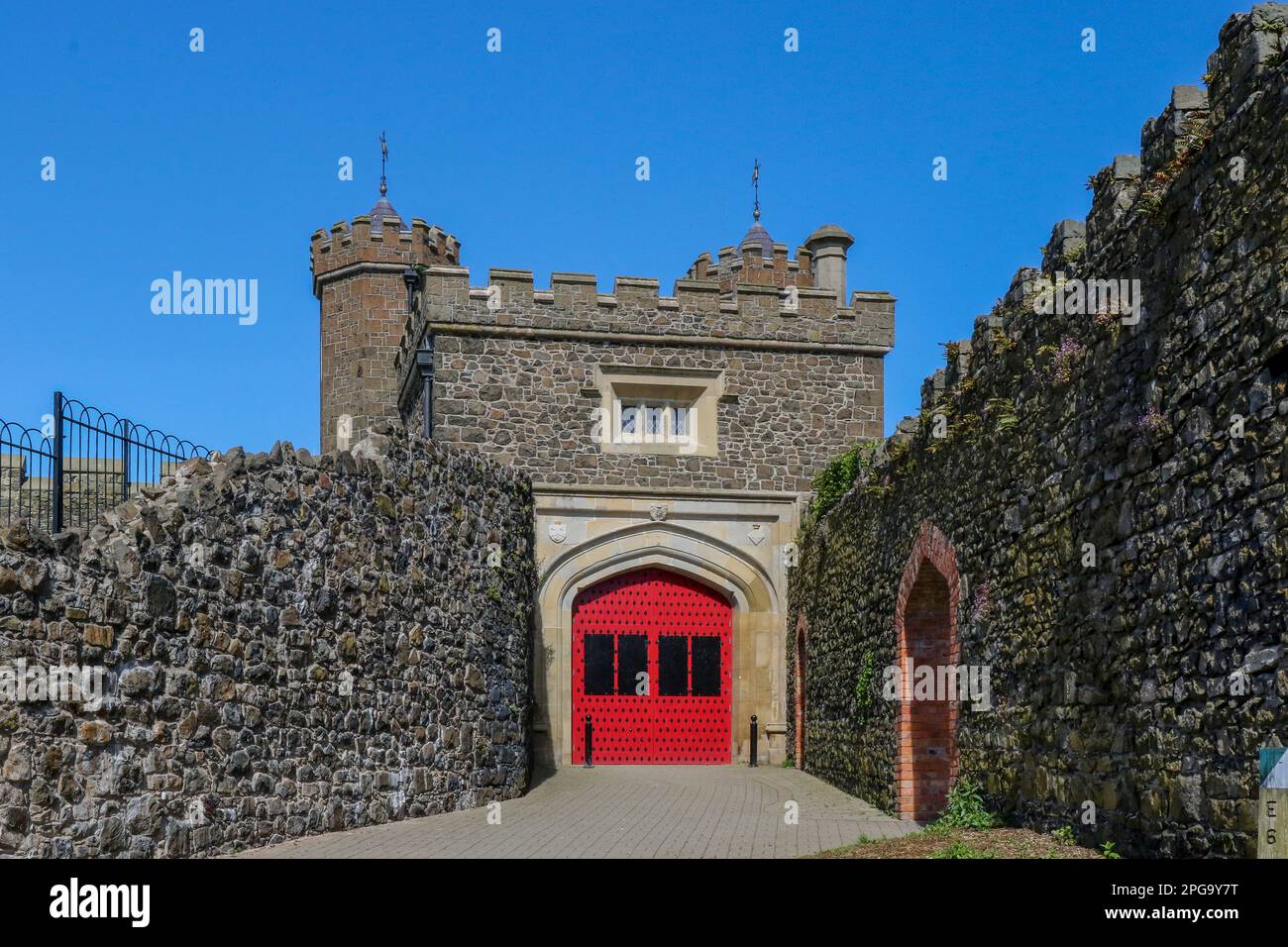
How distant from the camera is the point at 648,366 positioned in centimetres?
1994

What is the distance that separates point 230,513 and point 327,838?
2588 millimetres

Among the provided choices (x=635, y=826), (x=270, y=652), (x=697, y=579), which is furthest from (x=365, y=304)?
(x=270, y=652)

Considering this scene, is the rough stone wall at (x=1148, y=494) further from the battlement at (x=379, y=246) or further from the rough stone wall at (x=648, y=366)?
the battlement at (x=379, y=246)

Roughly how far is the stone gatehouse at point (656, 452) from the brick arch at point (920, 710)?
22.2 ft

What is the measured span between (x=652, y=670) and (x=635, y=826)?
7834 millimetres

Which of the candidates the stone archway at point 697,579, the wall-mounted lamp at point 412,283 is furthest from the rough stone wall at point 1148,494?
the wall-mounted lamp at point 412,283

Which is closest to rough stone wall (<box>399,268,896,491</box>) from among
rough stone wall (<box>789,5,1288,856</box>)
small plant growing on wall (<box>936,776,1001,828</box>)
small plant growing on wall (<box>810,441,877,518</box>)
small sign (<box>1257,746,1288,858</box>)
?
small plant growing on wall (<box>810,441,877,518</box>)

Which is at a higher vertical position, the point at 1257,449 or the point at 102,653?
the point at 1257,449

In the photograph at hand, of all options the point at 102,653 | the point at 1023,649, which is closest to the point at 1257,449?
the point at 1023,649

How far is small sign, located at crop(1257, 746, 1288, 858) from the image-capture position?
5402 millimetres

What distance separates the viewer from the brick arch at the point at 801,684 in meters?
18.7

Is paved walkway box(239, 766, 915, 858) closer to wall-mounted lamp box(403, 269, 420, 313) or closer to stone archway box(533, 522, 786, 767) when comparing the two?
stone archway box(533, 522, 786, 767)
